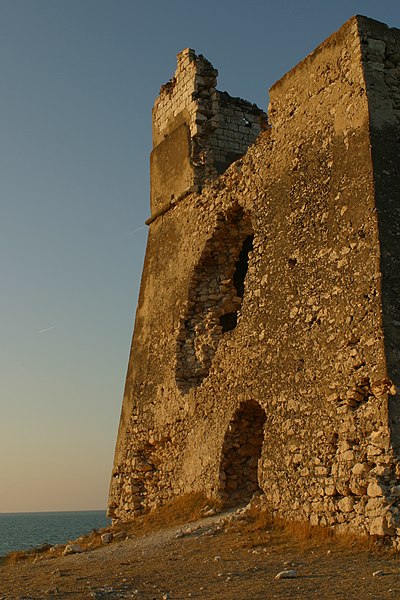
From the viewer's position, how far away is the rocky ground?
679 centimetres

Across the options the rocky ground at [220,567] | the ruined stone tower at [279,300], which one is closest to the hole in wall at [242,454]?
the ruined stone tower at [279,300]

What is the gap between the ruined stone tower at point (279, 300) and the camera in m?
8.91

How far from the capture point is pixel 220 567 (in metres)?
7.84

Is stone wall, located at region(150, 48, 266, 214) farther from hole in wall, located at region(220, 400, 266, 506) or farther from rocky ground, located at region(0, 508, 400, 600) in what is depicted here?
rocky ground, located at region(0, 508, 400, 600)

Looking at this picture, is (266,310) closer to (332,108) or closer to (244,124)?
(332,108)

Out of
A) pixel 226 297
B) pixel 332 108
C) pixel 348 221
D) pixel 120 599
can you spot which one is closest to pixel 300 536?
pixel 120 599

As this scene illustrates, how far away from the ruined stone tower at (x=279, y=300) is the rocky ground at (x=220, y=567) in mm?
416

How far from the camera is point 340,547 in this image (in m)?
8.14

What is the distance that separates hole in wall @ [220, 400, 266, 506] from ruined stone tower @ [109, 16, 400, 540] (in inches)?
1.0

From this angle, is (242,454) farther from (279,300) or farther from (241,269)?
(241,269)

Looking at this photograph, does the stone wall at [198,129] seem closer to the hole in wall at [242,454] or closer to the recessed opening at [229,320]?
the recessed opening at [229,320]

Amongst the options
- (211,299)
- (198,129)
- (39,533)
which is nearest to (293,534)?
(211,299)

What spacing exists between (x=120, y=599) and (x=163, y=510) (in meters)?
4.78

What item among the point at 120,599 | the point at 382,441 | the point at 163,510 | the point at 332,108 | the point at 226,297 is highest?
the point at 332,108
